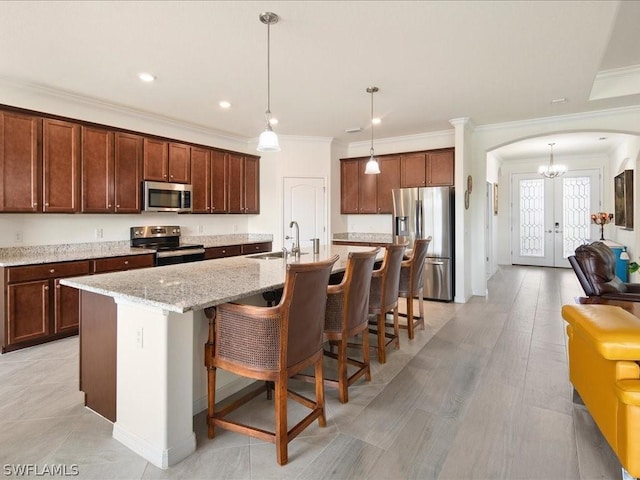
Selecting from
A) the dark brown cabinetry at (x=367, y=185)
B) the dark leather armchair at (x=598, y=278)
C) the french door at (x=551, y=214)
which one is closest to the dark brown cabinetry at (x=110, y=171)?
the dark brown cabinetry at (x=367, y=185)

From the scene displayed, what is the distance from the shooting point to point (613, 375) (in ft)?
5.70

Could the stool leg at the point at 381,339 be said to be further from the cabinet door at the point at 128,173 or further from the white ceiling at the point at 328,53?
the cabinet door at the point at 128,173

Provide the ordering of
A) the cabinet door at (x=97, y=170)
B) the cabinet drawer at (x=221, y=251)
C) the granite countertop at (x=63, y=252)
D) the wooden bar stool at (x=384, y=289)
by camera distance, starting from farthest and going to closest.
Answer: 1. the cabinet drawer at (x=221, y=251)
2. the cabinet door at (x=97, y=170)
3. the granite countertop at (x=63, y=252)
4. the wooden bar stool at (x=384, y=289)

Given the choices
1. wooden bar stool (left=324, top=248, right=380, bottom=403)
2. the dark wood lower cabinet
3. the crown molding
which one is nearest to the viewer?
the dark wood lower cabinet

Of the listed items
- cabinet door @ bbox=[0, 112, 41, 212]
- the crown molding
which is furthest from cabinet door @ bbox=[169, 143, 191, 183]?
cabinet door @ bbox=[0, 112, 41, 212]

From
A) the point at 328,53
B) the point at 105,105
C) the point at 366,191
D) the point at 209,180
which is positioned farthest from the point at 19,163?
the point at 366,191

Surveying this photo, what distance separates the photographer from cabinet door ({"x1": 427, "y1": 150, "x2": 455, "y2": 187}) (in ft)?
18.4

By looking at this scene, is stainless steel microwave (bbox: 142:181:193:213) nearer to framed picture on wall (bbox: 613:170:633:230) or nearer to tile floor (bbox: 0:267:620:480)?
tile floor (bbox: 0:267:620:480)

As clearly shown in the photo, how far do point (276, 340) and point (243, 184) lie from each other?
4.66 meters

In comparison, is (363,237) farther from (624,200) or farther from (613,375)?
(613,375)

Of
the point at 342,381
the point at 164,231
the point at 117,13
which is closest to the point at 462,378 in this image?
the point at 342,381

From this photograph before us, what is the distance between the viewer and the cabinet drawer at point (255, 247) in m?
5.95

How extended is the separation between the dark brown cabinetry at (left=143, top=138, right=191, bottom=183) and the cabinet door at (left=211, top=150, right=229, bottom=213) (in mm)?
441

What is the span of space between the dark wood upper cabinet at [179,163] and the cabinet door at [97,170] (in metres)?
0.81
